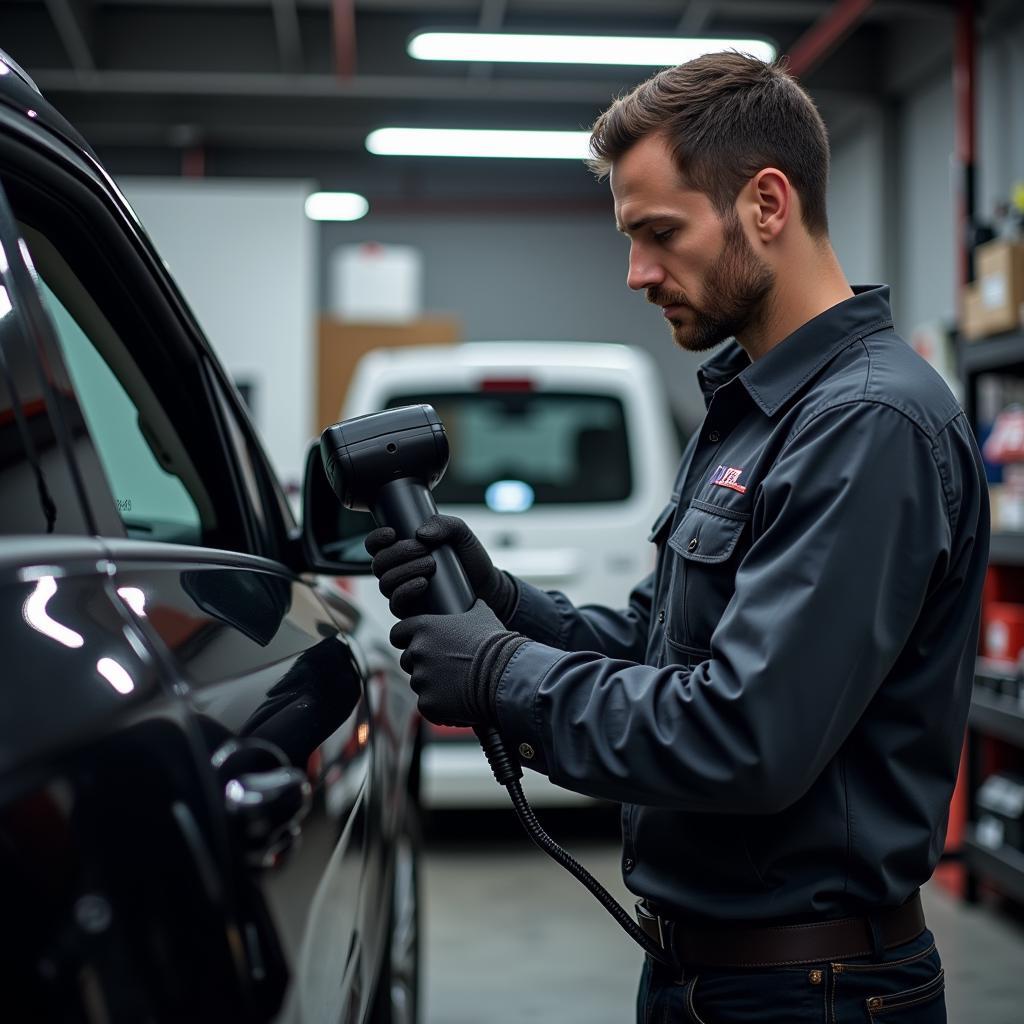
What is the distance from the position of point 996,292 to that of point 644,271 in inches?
117

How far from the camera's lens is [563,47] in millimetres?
7445

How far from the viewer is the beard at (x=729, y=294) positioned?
1336 mm

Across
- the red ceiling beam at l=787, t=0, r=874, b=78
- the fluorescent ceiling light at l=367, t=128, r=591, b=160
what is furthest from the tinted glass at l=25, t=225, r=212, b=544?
the fluorescent ceiling light at l=367, t=128, r=591, b=160

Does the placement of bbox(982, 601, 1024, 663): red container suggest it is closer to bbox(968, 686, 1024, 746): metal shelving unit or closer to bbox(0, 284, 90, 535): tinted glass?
bbox(968, 686, 1024, 746): metal shelving unit

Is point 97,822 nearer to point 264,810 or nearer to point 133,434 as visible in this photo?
point 264,810

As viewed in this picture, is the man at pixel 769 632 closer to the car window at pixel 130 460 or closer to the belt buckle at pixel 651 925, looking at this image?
the belt buckle at pixel 651 925

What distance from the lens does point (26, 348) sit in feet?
3.12

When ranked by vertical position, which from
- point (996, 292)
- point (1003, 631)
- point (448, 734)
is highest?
point (996, 292)

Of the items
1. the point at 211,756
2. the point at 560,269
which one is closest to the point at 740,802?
the point at 211,756

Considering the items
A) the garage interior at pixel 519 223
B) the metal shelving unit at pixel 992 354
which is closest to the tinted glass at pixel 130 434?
the garage interior at pixel 519 223

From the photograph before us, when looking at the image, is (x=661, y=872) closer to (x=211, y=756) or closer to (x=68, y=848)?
(x=211, y=756)

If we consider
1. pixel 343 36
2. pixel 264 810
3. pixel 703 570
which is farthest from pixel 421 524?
pixel 343 36

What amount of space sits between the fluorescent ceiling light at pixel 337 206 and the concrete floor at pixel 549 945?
7.45 metres

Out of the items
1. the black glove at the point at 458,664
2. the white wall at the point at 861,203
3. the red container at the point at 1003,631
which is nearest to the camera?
the black glove at the point at 458,664
